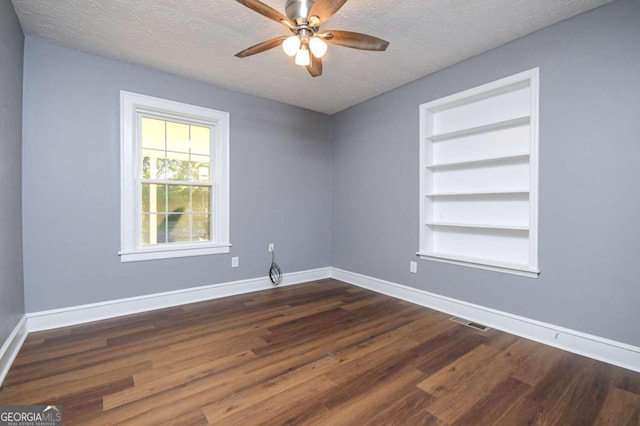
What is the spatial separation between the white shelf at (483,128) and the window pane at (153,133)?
121 inches

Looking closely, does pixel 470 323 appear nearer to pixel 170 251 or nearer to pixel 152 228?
pixel 170 251

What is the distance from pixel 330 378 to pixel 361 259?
7.54 feet

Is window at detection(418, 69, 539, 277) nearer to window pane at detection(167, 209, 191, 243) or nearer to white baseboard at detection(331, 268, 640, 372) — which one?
white baseboard at detection(331, 268, 640, 372)

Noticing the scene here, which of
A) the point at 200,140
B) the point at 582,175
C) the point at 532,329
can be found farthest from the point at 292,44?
the point at 532,329

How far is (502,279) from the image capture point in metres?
2.63

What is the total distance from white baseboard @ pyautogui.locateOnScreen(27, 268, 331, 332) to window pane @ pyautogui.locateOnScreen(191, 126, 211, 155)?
168 centimetres

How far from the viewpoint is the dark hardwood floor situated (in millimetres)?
1544

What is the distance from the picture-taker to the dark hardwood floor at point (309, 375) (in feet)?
5.07

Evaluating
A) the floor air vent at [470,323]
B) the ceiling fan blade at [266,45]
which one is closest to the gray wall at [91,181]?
the ceiling fan blade at [266,45]

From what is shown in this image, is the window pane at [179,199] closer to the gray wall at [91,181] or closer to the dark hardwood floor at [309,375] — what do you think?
the gray wall at [91,181]

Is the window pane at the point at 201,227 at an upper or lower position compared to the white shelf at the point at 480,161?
lower

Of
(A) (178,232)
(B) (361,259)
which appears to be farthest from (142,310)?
(B) (361,259)

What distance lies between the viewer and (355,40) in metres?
2.03

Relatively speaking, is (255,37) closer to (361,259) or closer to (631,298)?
(361,259)
